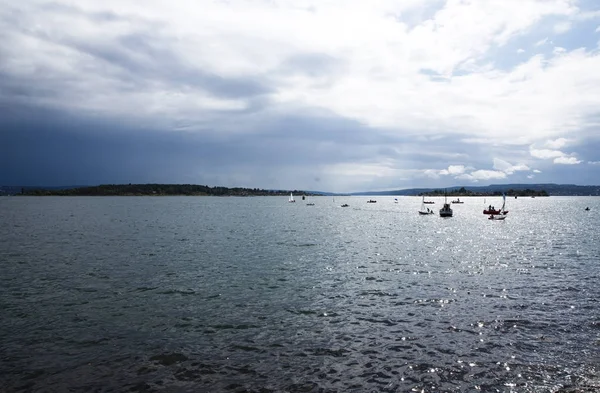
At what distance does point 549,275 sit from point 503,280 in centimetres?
673

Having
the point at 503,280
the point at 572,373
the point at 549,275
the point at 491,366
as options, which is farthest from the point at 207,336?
the point at 549,275

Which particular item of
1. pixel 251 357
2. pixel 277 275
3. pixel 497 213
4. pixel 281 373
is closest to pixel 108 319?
pixel 251 357

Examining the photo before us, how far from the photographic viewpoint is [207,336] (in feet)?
71.5

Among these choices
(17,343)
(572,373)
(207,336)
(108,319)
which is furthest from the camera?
(108,319)

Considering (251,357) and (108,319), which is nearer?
(251,357)

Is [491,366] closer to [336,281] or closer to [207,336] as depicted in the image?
[207,336]

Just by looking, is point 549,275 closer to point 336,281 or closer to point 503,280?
point 503,280

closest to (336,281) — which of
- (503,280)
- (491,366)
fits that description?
(503,280)

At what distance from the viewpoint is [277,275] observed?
127 ft

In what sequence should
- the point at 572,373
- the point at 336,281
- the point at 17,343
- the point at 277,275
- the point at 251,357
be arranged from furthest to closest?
the point at 277,275
the point at 336,281
the point at 17,343
the point at 251,357
the point at 572,373

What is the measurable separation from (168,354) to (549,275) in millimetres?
39281

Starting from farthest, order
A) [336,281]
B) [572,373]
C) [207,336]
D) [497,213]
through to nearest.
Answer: [497,213]
[336,281]
[207,336]
[572,373]

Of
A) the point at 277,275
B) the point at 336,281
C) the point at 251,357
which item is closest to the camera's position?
the point at 251,357

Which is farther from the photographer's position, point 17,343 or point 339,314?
point 339,314
